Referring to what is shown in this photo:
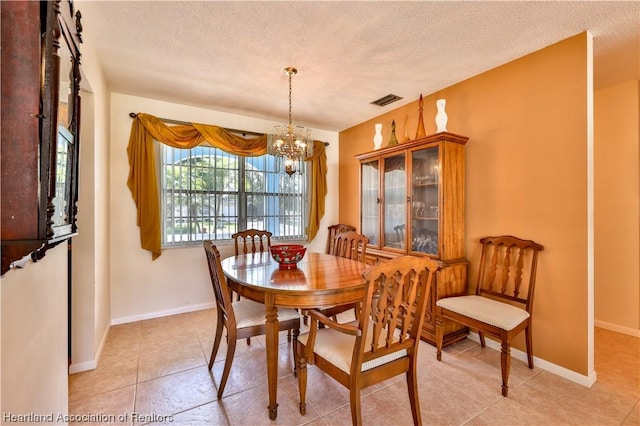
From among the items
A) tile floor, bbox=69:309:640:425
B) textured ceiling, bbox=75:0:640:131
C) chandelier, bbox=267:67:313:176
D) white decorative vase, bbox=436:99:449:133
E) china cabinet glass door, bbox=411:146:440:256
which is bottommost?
tile floor, bbox=69:309:640:425

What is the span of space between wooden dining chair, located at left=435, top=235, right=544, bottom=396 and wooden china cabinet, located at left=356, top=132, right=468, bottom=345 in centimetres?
17

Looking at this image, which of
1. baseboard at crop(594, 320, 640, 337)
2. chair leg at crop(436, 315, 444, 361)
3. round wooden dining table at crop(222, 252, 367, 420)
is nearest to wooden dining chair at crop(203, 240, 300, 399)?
round wooden dining table at crop(222, 252, 367, 420)

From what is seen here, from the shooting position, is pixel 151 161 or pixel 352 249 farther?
pixel 151 161

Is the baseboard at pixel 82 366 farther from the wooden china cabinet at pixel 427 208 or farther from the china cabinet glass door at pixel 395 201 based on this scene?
the china cabinet glass door at pixel 395 201

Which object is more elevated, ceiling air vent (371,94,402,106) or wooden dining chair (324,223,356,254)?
ceiling air vent (371,94,402,106)

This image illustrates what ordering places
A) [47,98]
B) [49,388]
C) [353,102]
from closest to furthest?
[47,98], [49,388], [353,102]

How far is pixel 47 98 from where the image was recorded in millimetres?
816

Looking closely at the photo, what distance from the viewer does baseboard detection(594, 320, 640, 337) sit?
2.72 meters

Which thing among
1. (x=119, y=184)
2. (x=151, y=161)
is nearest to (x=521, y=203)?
(x=151, y=161)

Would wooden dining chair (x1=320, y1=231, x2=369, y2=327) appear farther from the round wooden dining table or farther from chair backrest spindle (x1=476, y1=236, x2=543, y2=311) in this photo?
chair backrest spindle (x1=476, y1=236, x2=543, y2=311)

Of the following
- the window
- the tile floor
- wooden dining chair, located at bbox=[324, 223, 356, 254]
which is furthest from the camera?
wooden dining chair, located at bbox=[324, 223, 356, 254]

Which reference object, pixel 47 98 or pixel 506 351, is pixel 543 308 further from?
pixel 47 98

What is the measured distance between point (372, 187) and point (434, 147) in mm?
1026

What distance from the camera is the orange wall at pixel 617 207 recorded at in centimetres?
272
